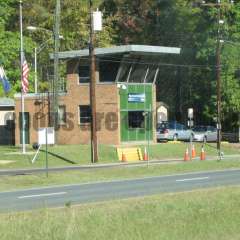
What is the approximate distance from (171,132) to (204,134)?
4.06 m

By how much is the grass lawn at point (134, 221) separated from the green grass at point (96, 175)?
10.4m

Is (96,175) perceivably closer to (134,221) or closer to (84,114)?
(134,221)

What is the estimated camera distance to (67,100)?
52.1 m

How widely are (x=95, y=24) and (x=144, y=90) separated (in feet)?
39.8

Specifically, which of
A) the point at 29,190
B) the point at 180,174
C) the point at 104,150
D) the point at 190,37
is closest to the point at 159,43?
the point at 190,37

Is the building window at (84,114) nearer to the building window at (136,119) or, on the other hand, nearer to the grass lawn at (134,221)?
the building window at (136,119)

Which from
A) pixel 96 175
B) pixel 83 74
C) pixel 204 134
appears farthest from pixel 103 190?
pixel 204 134

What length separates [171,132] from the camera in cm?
6606

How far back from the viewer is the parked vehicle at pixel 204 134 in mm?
68062

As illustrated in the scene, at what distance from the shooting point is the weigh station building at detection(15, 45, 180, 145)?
5075 cm

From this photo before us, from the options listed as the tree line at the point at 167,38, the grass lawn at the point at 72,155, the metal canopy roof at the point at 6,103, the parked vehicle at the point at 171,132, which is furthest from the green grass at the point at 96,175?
the tree line at the point at 167,38

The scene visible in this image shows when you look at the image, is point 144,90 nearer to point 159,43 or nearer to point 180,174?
point 180,174

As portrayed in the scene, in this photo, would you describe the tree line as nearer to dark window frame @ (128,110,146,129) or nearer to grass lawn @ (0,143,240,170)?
dark window frame @ (128,110,146,129)

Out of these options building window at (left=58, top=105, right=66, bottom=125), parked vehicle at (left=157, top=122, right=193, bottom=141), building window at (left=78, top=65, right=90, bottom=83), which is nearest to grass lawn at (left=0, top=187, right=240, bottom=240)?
building window at (left=78, top=65, right=90, bottom=83)
